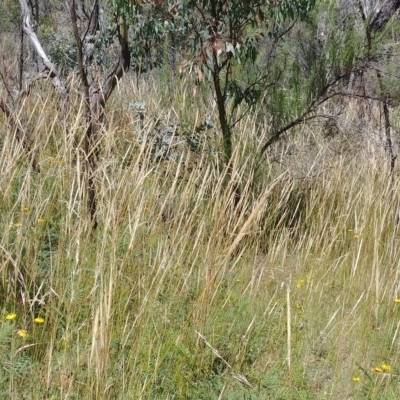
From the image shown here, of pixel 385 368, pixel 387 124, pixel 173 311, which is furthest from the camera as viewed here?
pixel 387 124

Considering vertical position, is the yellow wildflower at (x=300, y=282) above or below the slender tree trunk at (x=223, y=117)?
below

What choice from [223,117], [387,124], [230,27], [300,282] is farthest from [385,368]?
[387,124]

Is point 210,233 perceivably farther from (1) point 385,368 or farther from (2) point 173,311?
(1) point 385,368

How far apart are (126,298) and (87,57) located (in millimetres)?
2682

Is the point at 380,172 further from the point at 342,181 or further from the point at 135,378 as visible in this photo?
the point at 135,378

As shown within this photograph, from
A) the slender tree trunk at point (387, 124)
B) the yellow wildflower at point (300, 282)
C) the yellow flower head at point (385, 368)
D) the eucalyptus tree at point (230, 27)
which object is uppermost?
the eucalyptus tree at point (230, 27)

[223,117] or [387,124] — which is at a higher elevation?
[223,117]

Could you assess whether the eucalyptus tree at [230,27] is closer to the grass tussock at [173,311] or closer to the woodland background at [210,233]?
the woodland background at [210,233]

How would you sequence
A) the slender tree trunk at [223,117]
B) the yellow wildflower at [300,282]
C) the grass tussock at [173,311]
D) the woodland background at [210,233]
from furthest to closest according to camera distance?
the slender tree trunk at [223,117] → the yellow wildflower at [300,282] → the woodland background at [210,233] → the grass tussock at [173,311]

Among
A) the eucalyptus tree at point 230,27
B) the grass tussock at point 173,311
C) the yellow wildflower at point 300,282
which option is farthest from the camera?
the eucalyptus tree at point 230,27

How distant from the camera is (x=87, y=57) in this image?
15.6 ft

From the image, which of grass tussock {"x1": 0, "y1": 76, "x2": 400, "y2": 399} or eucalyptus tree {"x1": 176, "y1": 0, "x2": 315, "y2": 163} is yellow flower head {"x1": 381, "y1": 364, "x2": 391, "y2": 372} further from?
eucalyptus tree {"x1": 176, "y1": 0, "x2": 315, "y2": 163}

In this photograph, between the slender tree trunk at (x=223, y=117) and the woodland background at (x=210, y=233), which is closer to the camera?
the woodland background at (x=210, y=233)

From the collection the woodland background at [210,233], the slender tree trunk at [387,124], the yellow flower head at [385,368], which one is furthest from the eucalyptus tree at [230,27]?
the yellow flower head at [385,368]
